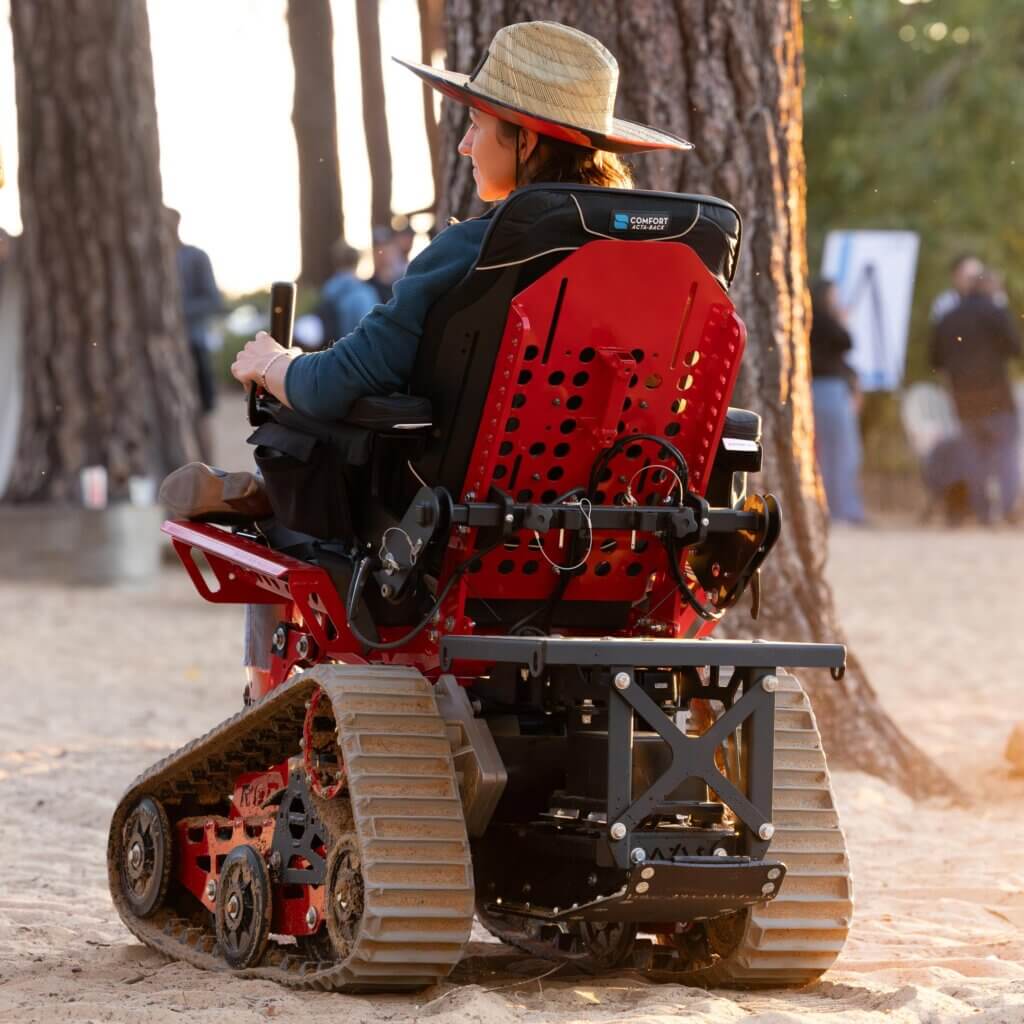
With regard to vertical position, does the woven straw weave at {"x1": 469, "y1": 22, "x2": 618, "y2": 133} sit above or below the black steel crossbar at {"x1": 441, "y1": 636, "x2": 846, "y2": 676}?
above

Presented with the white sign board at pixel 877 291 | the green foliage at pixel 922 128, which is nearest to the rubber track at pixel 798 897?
the white sign board at pixel 877 291

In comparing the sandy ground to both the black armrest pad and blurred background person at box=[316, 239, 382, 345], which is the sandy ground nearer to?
the black armrest pad

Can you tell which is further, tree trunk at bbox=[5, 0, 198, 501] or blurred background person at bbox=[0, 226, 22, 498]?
blurred background person at bbox=[0, 226, 22, 498]

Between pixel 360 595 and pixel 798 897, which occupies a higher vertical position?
pixel 360 595

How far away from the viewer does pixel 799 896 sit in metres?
4.42

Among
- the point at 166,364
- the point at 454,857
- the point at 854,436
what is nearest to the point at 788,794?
the point at 454,857

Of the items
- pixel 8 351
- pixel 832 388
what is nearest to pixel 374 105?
pixel 832 388

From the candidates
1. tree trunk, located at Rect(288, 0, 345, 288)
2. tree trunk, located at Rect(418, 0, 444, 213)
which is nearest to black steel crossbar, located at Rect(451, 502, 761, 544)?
tree trunk, located at Rect(418, 0, 444, 213)

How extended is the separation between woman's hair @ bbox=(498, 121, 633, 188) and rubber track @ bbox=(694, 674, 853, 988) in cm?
122

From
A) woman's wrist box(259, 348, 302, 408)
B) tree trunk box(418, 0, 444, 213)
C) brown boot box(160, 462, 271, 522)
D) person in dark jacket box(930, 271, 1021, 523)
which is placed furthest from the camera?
person in dark jacket box(930, 271, 1021, 523)

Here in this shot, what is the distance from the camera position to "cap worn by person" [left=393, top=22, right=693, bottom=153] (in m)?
4.37

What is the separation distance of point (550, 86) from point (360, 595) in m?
1.09

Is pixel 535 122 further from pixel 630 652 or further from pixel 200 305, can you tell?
pixel 200 305

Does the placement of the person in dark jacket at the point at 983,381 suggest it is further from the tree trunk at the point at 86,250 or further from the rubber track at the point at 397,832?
the rubber track at the point at 397,832
